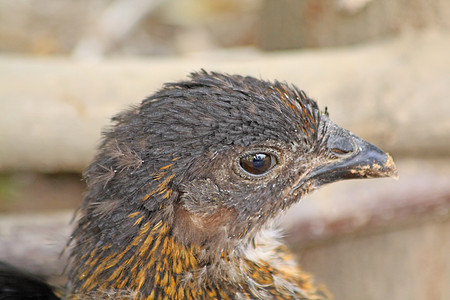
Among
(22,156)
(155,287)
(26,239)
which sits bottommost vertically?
(155,287)

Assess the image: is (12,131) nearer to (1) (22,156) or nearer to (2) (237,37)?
(1) (22,156)

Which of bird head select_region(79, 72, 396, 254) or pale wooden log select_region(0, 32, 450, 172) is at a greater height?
pale wooden log select_region(0, 32, 450, 172)

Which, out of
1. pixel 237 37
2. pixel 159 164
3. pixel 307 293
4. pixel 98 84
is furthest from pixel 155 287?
pixel 237 37

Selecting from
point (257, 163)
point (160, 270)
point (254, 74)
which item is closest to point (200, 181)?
point (257, 163)

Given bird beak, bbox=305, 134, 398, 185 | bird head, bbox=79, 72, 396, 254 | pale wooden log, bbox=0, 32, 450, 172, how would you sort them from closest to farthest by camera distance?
bird head, bbox=79, 72, 396, 254 < bird beak, bbox=305, 134, 398, 185 < pale wooden log, bbox=0, 32, 450, 172

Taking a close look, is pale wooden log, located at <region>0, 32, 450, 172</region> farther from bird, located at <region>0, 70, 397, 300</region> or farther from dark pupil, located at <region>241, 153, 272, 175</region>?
dark pupil, located at <region>241, 153, 272, 175</region>

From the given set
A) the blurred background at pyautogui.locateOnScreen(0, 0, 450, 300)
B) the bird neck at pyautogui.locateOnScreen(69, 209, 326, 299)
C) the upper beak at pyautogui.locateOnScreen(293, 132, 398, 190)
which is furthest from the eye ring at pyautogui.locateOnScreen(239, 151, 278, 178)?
the blurred background at pyautogui.locateOnScreen(0, 0, 450, 300)

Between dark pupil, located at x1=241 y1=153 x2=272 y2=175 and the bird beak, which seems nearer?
dark pupil, located at x1=241 y1=153 x2=272 y2=175
